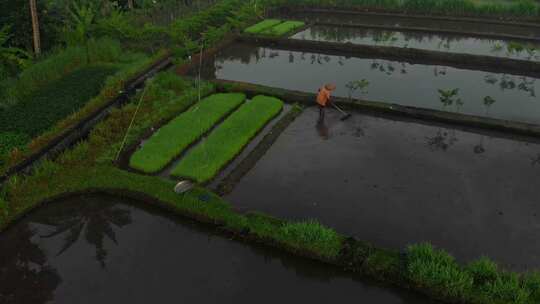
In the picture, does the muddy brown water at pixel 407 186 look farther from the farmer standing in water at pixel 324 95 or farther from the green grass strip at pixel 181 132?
the green grass strip at pixel 181 132

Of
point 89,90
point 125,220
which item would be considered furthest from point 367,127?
point 89,90

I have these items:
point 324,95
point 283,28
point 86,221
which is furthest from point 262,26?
point 86,221

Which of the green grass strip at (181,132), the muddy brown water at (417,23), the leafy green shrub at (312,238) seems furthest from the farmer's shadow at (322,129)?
the muddy brown water at (417,23)

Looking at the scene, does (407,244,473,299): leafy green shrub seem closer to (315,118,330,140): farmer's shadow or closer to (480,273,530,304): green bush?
(480,273,530,304): green bush

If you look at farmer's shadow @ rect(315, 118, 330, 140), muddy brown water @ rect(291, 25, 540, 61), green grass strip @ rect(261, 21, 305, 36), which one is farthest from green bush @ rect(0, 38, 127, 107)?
farmer's shadow @ rect(315, 118, 330, 140)

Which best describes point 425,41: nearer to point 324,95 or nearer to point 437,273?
point 324,95

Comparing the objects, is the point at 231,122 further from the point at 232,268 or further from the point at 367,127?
the point at 232,268
